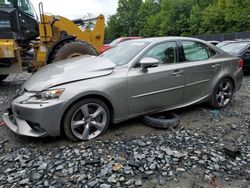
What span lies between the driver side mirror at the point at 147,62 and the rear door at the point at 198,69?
0.80 metres

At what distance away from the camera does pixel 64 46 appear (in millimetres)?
7387

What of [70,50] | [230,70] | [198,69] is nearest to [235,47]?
[230,70]

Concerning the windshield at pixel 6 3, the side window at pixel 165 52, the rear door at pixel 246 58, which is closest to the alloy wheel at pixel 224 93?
the side window at pixel 165 52

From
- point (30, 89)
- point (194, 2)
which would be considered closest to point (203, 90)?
point (30, 89)

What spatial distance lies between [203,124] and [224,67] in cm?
146

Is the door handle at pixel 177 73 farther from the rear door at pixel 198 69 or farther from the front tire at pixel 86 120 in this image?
the front tire at pixel 86 120

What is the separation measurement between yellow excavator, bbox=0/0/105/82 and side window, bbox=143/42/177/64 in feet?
10.4

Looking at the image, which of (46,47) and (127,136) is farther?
(46,47)

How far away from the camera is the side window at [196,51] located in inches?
205

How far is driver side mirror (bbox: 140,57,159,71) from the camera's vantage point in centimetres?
441

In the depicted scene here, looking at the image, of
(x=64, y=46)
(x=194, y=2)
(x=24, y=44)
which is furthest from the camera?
(x=194, y=2)

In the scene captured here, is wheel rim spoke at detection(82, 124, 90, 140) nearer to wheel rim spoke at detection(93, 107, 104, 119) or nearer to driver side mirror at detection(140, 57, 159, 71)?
wheel rim spoke at detection(93, 107, 104, 119)

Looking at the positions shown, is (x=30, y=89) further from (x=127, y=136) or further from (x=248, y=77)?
(x=248, y=77)

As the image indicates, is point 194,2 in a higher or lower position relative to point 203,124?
higher
